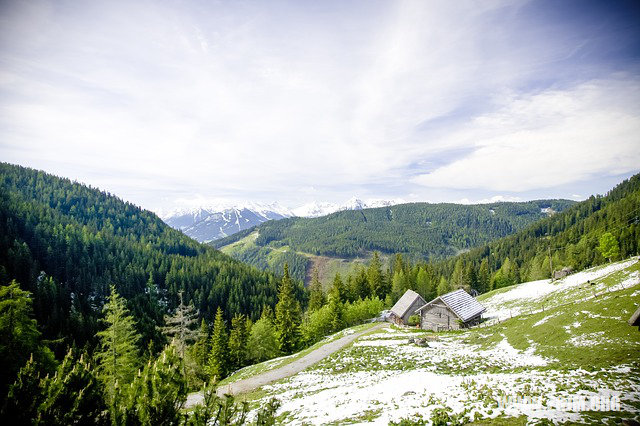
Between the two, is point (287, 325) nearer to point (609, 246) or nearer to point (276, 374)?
point (276, 374)

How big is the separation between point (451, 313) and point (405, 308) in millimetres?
13008

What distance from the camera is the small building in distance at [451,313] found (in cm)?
5156

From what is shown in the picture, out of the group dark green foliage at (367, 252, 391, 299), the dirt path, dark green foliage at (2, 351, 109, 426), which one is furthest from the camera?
dark green foliage at (367, 252, 391, 299)

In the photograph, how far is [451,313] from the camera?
5309 centimetres

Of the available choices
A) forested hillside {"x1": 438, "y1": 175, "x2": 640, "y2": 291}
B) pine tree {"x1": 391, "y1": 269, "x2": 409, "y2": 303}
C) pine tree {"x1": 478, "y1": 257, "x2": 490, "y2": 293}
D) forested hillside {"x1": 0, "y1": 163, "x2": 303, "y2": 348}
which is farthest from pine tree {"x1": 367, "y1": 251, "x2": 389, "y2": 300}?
forested hillside {"x1": 0, "y1": 163, "x2": 303, "y2": 348}

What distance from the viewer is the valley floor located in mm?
13156

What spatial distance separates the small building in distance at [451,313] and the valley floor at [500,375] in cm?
849

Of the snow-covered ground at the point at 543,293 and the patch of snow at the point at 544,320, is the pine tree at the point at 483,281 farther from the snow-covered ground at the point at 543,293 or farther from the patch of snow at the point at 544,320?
the patch of snow at the point at 544,320

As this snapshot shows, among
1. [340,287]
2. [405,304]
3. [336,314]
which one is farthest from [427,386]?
[340,287]

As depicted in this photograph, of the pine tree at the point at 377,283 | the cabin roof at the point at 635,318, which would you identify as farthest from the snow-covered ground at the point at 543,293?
the cabin roof at the point at 635,318

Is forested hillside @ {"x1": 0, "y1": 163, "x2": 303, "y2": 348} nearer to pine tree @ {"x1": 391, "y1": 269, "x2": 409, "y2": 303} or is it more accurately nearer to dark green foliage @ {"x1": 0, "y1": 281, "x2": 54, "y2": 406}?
pine tree @ {"x1": 391, "y1": 269, "x2": 409, "y2": 303}

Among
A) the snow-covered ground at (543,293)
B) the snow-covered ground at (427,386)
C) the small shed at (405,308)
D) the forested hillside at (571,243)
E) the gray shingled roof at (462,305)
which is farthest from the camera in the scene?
the forested hillside at (571,243)

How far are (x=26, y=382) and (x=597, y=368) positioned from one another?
27077 mm

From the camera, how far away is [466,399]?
15.2 m
